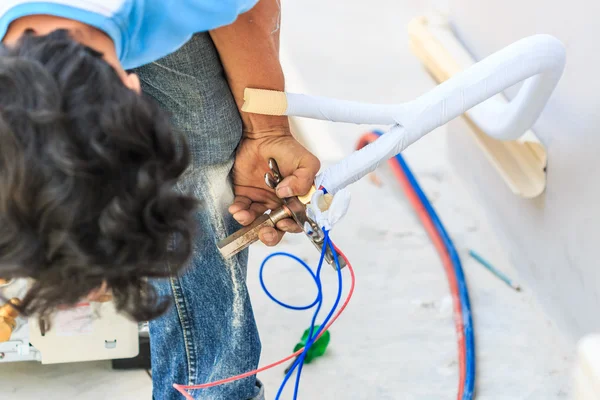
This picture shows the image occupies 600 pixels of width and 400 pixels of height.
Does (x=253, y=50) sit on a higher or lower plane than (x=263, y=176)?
higher

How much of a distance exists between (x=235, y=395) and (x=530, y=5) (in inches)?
31.3

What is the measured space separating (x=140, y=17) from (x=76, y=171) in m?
0.18

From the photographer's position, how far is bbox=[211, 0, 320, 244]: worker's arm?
2.57 feet

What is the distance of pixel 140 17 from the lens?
586mm

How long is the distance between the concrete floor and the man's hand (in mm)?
391

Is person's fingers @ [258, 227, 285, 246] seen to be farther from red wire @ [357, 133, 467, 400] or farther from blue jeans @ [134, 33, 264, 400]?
red wire @ [357, 133, 467, 400]

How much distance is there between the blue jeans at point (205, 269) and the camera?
31.4 inches

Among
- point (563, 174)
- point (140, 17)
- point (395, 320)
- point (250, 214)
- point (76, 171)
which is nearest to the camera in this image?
point (76, 171)

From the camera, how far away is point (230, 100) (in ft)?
2.77

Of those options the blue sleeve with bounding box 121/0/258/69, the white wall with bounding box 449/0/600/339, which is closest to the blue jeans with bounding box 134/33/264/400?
the blue sleeve with bounding box 121/0/258/69

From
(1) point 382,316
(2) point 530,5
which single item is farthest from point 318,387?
(2) point 530,5

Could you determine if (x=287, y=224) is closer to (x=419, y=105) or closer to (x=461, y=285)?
(x=419, y=105)

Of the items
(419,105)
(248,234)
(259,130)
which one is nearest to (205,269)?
(248,234)

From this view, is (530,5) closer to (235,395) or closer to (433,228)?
(433,228)
